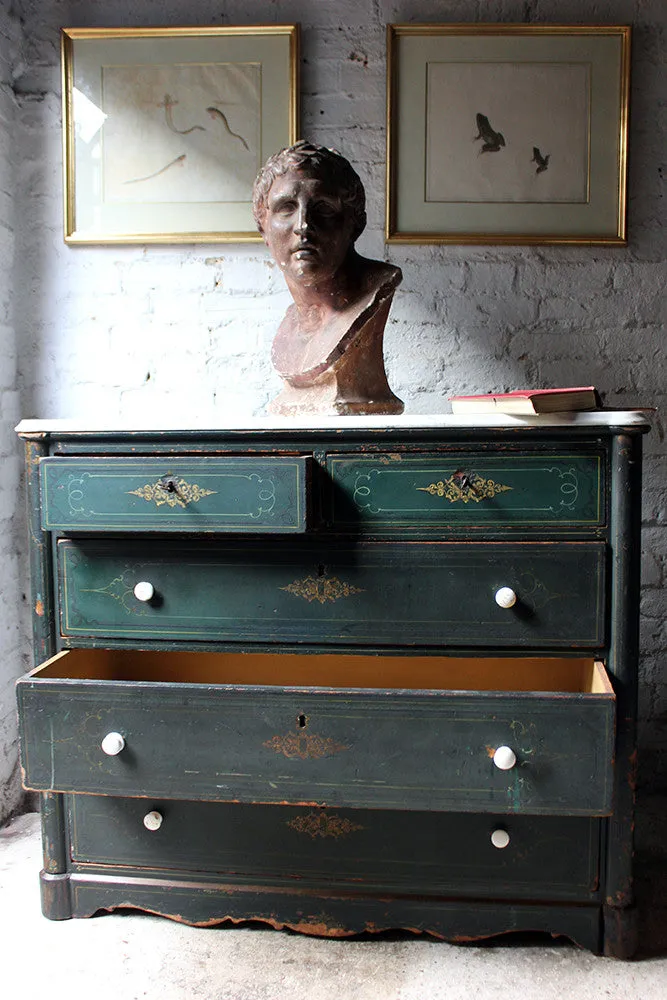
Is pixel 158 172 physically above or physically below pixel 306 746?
above

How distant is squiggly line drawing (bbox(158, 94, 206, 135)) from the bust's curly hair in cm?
56

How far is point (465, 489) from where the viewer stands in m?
1.71

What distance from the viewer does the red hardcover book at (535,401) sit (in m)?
1.62

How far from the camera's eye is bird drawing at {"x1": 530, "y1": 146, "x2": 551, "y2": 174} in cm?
241

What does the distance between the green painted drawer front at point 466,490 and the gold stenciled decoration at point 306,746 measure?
43cm

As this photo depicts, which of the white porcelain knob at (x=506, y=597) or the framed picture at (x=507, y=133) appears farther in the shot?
the framed picture at (x=507, y=133)

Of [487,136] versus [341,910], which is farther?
[487,136]

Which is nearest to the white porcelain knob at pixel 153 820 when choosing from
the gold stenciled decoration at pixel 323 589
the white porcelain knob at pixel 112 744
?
the white porcelain knob at pixel 112 744

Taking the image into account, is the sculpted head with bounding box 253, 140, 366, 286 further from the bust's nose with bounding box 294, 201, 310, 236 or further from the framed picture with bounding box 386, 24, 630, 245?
the framed picture with bounding box 386, 24, 630, 245

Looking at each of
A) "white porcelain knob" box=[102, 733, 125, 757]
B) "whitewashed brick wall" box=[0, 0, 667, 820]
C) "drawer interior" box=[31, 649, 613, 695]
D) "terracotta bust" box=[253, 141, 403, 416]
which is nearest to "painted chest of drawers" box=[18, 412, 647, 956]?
"white porcelain knob" box=[102, 733, 125, 757]

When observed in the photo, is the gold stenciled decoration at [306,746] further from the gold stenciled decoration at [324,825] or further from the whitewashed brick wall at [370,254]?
the whitewashed brick wall at [370,254]

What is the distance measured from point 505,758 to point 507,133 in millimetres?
1753

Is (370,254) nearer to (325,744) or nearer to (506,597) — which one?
(506,597)

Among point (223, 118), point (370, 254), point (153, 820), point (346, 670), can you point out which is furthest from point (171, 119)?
point (153, 820)
